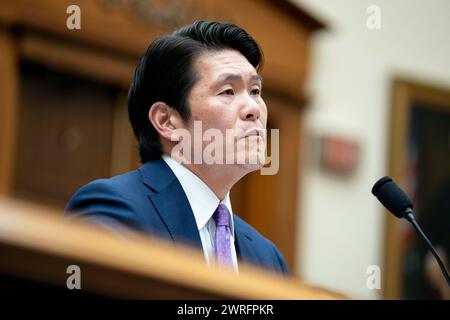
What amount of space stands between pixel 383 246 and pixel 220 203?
429cm

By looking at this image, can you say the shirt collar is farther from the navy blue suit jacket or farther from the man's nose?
the man's nose

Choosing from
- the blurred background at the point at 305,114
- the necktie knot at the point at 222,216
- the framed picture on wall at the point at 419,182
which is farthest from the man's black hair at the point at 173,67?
the framed picture on wall at the point at 419,182

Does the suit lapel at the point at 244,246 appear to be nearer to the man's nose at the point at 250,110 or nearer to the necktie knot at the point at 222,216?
the necktie knot at the point at 222,216

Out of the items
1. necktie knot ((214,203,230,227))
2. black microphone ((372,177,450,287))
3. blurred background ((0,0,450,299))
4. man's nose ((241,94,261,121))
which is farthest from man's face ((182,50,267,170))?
blurred background ((0,0,450,299))

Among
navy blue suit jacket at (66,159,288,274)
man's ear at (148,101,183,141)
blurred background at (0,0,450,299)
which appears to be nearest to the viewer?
navy blue suit jacket at (66,159,288,274)

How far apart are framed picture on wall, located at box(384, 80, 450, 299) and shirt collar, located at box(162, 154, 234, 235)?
4291 mm

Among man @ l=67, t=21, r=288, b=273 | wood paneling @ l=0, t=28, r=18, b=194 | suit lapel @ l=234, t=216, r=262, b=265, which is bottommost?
suit lapel @ l=234, t=216, r=262, b=265

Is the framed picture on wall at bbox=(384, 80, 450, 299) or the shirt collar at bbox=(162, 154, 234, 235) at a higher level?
the framed picture on wall at bbox=(384, 80, 450, 299)

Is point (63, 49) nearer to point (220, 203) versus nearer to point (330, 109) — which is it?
point (330, 109)

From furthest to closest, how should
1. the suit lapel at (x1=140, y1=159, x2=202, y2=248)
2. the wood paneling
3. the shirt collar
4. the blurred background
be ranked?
the blurred background
the wood paneling
the shirt collar
the suit lapel at (x1=140, y1=159, x2=202, y2=248)

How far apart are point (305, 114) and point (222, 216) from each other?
3.87 m

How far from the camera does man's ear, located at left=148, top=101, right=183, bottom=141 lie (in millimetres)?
2398

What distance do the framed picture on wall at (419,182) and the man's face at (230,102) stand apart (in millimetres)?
4268

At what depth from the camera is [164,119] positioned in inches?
95.3
